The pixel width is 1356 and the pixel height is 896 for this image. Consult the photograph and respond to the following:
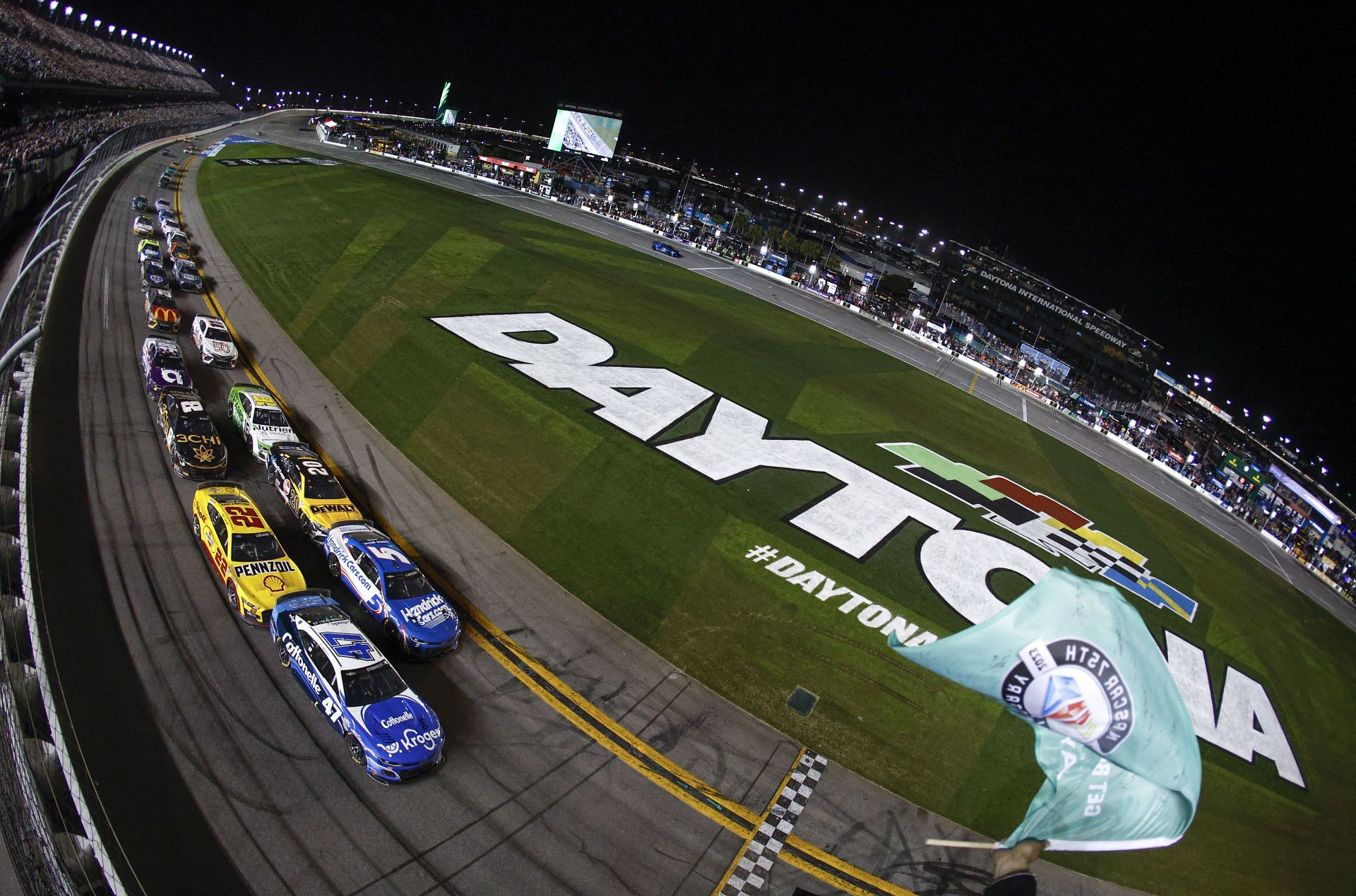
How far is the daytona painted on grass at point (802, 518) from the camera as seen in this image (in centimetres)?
1856

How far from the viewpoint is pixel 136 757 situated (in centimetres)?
1250

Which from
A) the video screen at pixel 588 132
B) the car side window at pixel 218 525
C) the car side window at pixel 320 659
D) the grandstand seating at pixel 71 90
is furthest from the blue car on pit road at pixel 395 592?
the video screen at pixel 588 132

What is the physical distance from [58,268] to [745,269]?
57.5 m

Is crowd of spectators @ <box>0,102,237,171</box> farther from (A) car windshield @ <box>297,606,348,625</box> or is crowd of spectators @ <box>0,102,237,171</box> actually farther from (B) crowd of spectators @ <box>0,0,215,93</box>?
(A) car windshield @ <box>297,606,348,625</box>

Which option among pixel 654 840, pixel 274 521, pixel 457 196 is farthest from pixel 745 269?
pixel 654 840

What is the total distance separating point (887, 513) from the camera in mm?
27453

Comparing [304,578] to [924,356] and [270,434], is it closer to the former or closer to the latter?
[270,434]

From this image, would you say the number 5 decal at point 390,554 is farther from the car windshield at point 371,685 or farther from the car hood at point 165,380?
the car hood at point 165,380

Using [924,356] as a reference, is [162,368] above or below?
below

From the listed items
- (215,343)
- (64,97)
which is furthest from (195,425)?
(64,97)

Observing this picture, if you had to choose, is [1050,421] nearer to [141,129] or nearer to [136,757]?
[136,757]

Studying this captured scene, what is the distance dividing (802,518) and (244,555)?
18.4m

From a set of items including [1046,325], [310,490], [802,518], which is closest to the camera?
[310,490]

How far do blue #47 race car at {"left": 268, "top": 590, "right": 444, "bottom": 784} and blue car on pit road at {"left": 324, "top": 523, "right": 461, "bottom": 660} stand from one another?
132 centimetres
